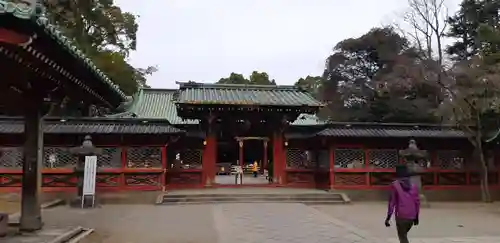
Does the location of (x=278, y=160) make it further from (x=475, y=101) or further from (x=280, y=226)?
(x=280, y=226)

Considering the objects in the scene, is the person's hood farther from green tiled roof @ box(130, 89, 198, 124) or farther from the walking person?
green tiled roof @ box(130, 89, 198, 124)

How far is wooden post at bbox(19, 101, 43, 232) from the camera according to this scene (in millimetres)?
9625

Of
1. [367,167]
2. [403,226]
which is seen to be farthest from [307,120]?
[403,226]

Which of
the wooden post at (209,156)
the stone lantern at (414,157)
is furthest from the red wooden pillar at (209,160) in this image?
the stone lantern at (414,157)

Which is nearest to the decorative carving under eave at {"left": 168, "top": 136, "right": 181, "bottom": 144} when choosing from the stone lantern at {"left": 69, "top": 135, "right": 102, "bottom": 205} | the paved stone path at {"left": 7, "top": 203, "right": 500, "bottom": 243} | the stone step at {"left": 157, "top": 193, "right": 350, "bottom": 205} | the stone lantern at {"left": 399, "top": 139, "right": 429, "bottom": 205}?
the stone step at {"left": 157, "top": 193, "right": 350, "bottom": 205}

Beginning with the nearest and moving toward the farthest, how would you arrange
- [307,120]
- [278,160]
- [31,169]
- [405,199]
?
[405,199]
[31,169]
[278,160]
[307,120]

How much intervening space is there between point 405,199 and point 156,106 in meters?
19.4

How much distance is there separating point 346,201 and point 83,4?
2093 cm

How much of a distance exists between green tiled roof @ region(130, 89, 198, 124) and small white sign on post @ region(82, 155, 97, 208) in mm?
6466

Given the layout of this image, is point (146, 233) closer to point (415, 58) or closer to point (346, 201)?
point (346, 201)

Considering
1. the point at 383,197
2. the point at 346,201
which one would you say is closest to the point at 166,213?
the point at 346,201

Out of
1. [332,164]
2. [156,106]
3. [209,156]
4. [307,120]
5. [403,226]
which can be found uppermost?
[156,106]

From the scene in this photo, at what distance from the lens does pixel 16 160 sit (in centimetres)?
1714

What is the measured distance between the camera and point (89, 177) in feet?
51.2
